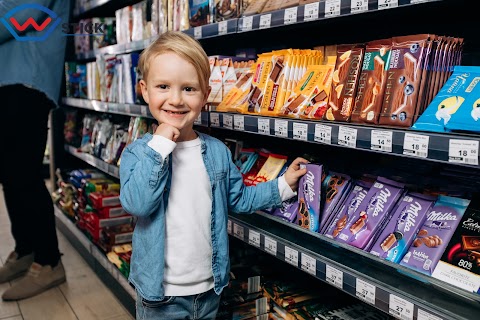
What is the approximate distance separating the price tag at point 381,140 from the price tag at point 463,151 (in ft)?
0.60

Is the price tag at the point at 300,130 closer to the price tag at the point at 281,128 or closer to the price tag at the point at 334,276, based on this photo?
the price tag at the point at 281,128

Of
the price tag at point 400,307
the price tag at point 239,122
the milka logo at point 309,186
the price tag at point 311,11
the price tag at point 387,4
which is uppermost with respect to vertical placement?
the price tag at point 311,11

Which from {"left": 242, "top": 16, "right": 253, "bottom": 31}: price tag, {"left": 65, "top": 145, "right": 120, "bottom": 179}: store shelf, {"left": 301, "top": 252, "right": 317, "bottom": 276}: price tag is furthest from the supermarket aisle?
{"left": 242, "top": 16, "right": 253, "bottom": 31}: price tag

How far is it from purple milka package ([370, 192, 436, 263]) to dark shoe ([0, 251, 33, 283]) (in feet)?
8.07

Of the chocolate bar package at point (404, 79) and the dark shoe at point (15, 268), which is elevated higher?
the chocolate bar package at point (404, 79)

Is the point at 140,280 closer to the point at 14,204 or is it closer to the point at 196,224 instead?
the point at 196,224

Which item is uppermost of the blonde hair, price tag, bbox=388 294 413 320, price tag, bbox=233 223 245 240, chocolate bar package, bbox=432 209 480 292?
the blonde hair

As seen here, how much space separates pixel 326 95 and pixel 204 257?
0.73 meters

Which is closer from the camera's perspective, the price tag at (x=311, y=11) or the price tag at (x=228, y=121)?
the price tag at (x=311, y=11)

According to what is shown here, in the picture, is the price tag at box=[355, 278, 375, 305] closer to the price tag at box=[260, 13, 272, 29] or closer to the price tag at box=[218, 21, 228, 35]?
the price tag at box=[260, 13, 272, 29]

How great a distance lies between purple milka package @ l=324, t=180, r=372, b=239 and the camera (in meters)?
1.65

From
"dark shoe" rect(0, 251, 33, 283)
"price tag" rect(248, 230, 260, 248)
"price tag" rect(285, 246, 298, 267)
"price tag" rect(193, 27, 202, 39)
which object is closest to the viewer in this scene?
"price tag" rect(285, 246, 298, 267)

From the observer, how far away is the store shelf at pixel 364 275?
1192mm

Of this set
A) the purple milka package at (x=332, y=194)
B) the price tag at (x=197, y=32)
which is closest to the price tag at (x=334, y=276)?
the purple milka package at (x=332, y=194)
